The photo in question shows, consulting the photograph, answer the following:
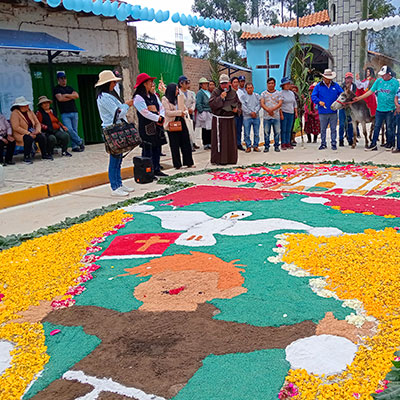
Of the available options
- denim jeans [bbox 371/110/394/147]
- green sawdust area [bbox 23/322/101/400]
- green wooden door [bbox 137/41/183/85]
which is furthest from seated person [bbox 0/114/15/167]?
denim jeans [bbox 371/110/394/147]

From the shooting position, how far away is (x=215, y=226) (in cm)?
512

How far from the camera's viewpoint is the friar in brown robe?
30.9 ft

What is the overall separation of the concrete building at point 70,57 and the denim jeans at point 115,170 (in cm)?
530

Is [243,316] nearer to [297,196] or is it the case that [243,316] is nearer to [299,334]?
[299,334]

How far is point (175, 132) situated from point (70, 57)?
5.28 metres

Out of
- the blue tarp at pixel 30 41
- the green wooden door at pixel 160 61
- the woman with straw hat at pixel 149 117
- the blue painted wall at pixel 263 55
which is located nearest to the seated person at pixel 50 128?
the blue tarp at pixel 30 41

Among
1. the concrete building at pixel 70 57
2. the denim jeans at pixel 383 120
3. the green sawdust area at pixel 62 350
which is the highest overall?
the concrete building at pixel 70 57

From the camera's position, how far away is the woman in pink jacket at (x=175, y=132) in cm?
860

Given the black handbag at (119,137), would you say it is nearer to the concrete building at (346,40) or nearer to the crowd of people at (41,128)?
the crowd of people at (41,128)

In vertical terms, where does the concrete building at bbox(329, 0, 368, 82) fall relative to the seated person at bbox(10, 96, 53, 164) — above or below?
above

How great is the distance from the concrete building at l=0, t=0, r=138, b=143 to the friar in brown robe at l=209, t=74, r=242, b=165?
4.40m

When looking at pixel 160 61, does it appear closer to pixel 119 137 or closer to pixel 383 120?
pixel 383 120

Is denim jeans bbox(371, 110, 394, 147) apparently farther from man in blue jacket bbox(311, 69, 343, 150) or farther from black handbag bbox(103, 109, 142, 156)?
black handbag bbox(103, 109, 142, 156)

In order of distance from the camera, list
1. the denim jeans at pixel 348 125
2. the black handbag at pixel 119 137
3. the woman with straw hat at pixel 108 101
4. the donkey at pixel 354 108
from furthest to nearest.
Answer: the denim jeans at pixel 348 125 → the donkey at pixel 354 108 → the black handbag at pixel 119 137 → the woman with straw hat at pixel 108 101
